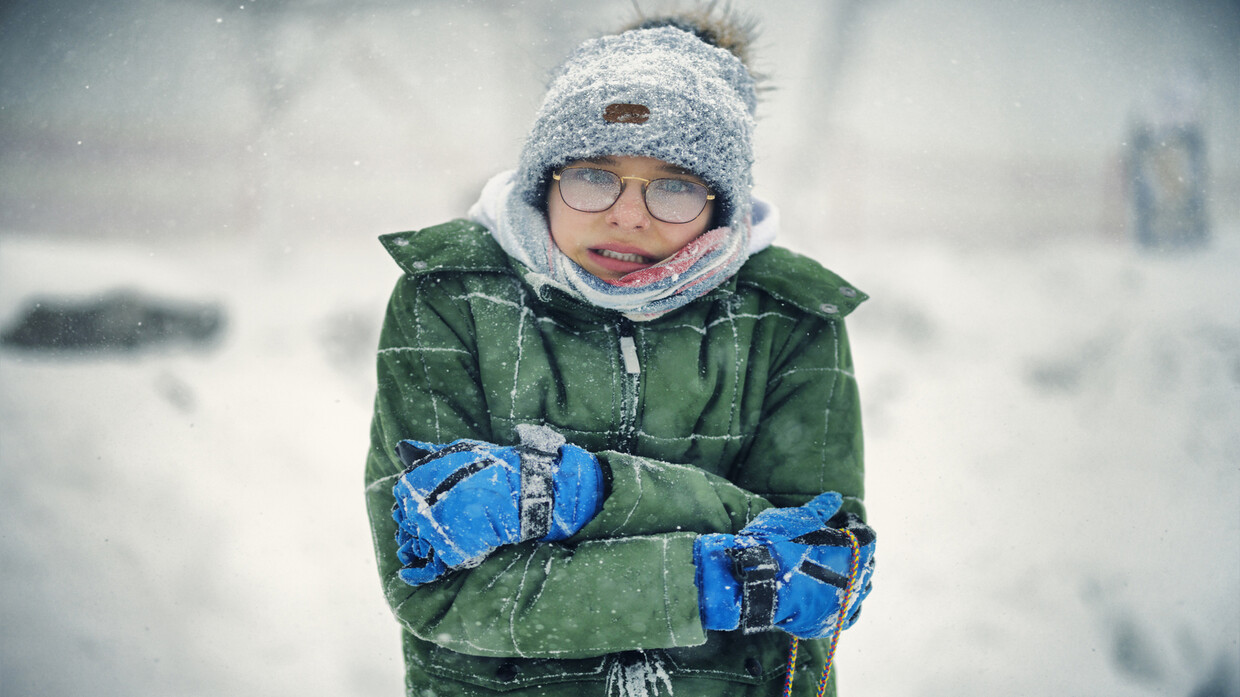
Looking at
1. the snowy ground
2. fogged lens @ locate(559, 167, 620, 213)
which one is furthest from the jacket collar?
the snowy ground

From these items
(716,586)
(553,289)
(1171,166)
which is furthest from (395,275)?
(1171,166)

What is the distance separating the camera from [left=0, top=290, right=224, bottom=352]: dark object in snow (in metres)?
1.89

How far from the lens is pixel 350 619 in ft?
6.43

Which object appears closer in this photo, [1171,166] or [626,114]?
[626,114]

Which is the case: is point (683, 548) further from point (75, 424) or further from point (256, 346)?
point (75, 424)

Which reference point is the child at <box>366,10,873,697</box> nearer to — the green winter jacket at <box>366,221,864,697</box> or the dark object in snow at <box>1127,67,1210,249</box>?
the green winter jacket at <box>366,221,864,697</box>

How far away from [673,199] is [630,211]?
0.07 metres

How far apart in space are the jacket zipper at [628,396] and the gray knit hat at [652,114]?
0.27 m

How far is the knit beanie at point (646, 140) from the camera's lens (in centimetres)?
118

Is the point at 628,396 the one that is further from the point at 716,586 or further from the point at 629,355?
the point at 716,586

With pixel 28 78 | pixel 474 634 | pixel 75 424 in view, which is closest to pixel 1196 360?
pixel 474 634

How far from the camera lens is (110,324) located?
1.93 m

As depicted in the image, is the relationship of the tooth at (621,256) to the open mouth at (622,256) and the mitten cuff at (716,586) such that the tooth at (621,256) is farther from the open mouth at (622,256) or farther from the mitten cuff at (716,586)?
the mitten cuff at (716,586)

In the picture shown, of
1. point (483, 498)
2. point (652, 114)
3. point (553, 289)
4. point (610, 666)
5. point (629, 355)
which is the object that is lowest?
point (610, 666)
